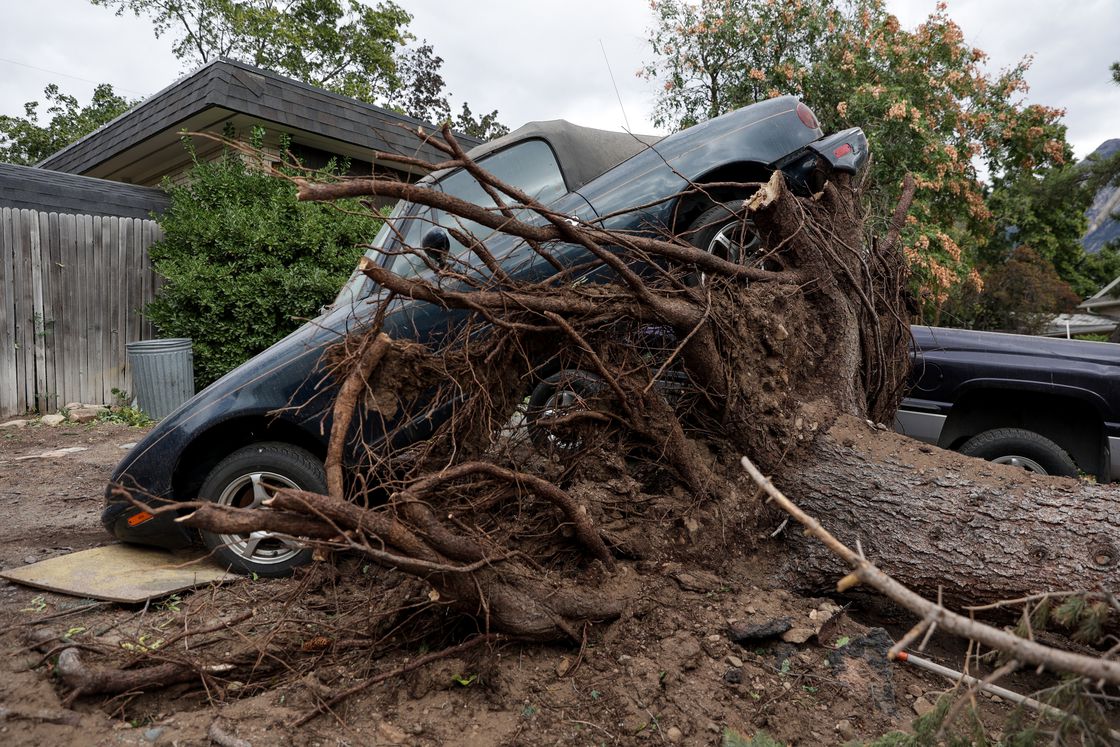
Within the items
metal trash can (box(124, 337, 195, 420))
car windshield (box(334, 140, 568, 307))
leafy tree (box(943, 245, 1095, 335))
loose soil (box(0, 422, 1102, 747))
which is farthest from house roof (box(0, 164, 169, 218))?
leafy tree (box(943, 245, 1095, 335))

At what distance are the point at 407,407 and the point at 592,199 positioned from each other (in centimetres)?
187

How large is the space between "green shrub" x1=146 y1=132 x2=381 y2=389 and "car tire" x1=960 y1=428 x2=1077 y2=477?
6.97 meters

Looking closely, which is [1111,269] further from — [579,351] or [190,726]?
[190,726]

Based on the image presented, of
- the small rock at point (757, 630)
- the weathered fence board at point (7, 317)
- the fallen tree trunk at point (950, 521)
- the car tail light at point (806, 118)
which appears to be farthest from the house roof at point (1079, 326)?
the weathered fence board at point (7, 317)

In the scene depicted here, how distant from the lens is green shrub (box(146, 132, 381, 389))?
8414 mm

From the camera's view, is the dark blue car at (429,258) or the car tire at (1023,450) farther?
the car tire at (1023,450)

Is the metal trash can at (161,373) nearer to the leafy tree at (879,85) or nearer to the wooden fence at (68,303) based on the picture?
the wooden fence at (68,303)

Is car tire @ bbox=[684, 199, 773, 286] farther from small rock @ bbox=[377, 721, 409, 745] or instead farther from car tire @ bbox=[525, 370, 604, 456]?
small rock @ bbox=[377, 721, 409, 745]

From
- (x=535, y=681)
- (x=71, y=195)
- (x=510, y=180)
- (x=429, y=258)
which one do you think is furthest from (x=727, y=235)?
Answer: (x=71, y=195)

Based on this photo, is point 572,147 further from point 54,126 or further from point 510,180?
point 54,126

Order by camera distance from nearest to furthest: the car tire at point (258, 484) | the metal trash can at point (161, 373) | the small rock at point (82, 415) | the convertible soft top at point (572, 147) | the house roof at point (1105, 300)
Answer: the car tire at point (258, 484), the convertible soft top at point (572, 147), the metal trash can at point (161, 373), the small rock at point (82, 415), the house roof at point (1105, 300)

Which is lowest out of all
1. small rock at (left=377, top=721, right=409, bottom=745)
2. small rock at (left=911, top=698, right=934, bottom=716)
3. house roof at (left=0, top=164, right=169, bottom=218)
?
small rock at (left=377, top=721, right=409, bottom=745)

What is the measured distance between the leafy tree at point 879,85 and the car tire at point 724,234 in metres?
6.96

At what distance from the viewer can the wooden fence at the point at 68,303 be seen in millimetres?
8359
